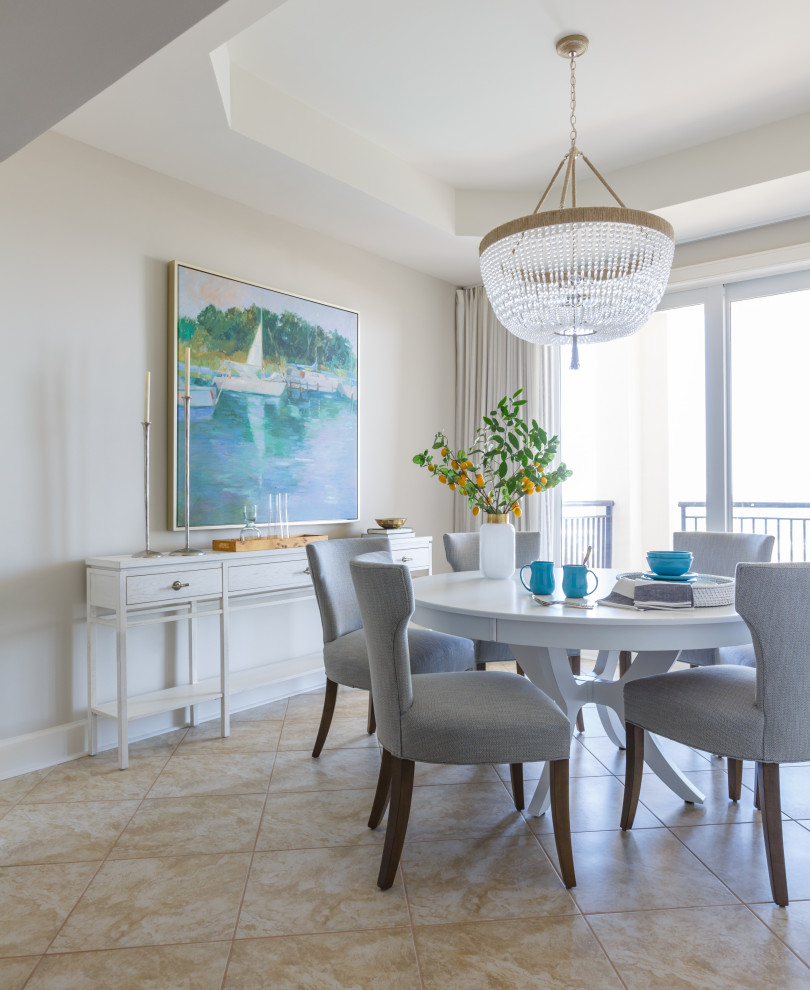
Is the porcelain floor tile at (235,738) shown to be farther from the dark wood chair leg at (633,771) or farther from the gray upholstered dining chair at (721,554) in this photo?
the gray upholstered dining chair at (721,554)

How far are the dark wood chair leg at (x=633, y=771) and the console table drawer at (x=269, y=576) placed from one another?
1.77 m

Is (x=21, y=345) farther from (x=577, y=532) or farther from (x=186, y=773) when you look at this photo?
(x=577, y=532)

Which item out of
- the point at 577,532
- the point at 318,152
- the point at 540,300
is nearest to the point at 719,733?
the point at 540,300

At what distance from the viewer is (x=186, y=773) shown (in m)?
2.74

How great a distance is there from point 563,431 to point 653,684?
9.22 ft

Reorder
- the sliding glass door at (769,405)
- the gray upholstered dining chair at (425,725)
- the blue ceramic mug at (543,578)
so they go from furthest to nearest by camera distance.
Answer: the sliding glass door at (769,405) → the blue ceramic mug at (543,578) → the gray upholstered dining chair at (425,725)

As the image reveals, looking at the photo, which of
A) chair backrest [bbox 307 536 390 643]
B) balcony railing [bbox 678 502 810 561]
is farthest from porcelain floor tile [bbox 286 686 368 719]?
balcony railing [bbox 678 502 810 561]

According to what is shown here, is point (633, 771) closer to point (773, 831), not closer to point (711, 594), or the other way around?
point (773, 831)

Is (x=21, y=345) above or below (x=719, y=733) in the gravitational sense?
above

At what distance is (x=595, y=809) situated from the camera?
2406 millimetres

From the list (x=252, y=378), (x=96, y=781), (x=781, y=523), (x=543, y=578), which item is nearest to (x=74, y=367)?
(x=252, y=378)

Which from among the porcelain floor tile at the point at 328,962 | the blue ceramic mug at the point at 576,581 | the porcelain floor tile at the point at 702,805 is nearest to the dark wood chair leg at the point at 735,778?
the porcelain floor tile at the point at 702,805

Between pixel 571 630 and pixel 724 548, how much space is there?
1.49 m

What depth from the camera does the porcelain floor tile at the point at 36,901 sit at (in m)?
1.70
